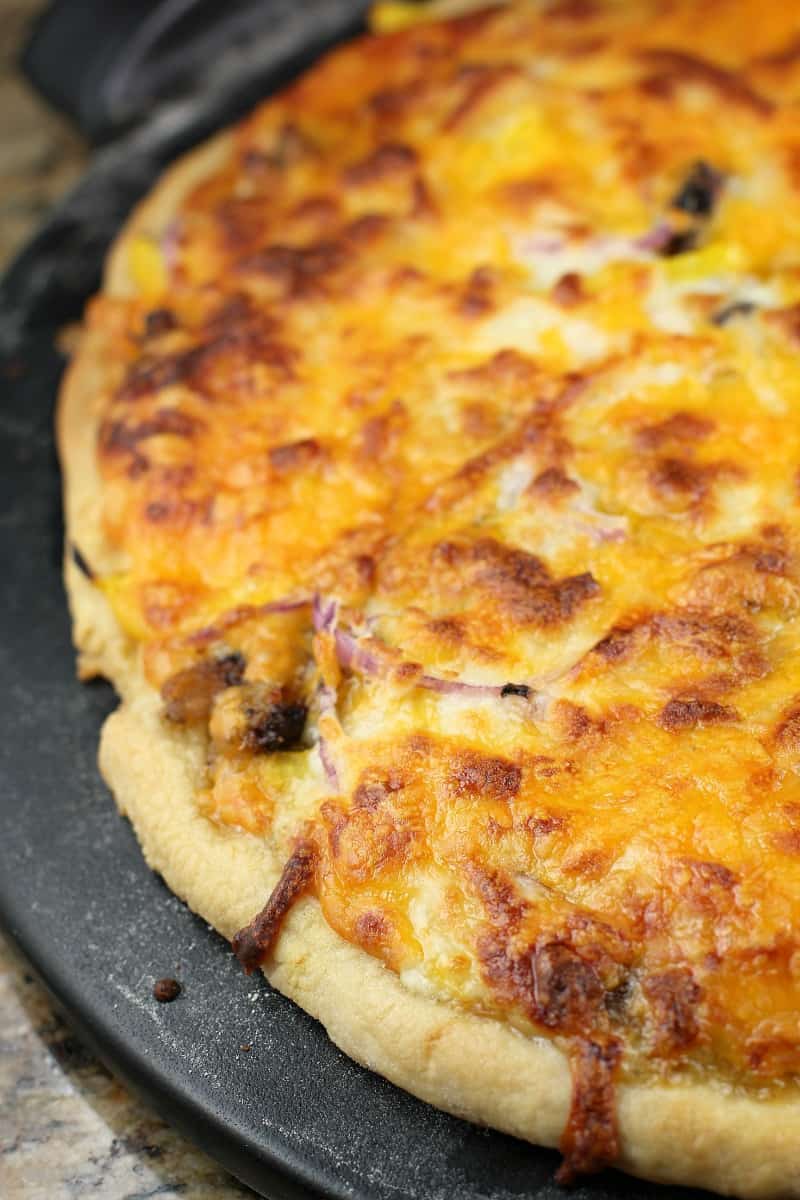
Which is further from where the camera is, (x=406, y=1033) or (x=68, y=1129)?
(x=68, y=1129)

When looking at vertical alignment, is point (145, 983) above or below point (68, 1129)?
above

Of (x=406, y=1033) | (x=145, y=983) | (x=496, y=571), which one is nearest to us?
(x=406, y=1033)

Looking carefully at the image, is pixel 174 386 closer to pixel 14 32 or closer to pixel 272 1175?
A: pixel 272 1175

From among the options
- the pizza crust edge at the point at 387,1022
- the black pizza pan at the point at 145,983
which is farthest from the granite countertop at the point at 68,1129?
the pizza crust edge at the point at 387,1022

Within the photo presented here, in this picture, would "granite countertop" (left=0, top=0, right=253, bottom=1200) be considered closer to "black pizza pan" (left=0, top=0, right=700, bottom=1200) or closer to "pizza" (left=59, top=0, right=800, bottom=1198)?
"black pizza pan" (left=0, top=0, right=700, bottom=1200)

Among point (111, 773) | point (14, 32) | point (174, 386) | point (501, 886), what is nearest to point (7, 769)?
point (111, 773)

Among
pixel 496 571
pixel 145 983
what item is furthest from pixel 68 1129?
pixel 496 571

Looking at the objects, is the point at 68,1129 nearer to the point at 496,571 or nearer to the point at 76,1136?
the point at 76,1136

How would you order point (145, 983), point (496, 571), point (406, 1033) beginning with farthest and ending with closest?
point (496, 571)
point (145, 983)
point (406, 1033)
